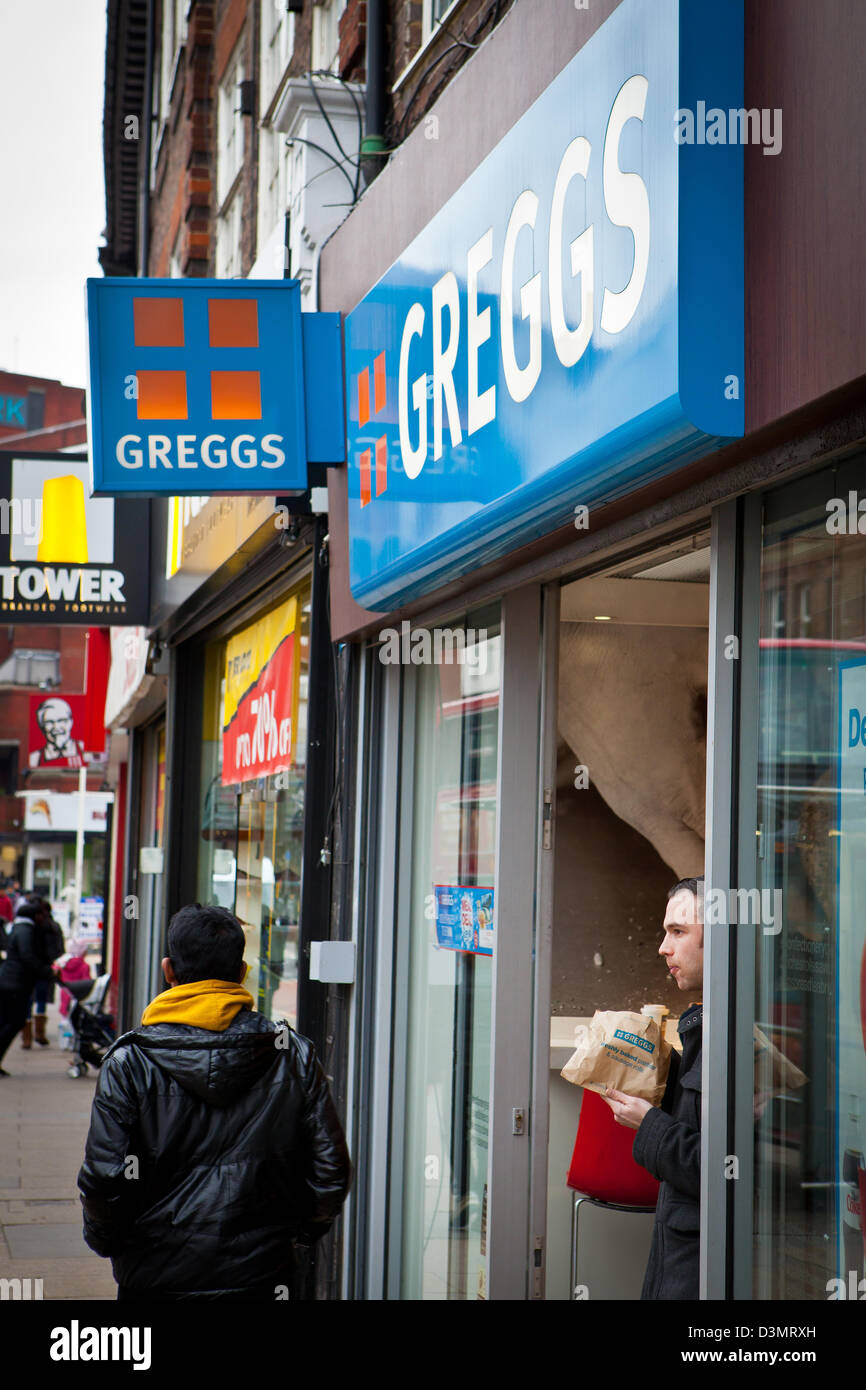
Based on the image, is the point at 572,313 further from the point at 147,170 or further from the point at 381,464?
the point at 147,170

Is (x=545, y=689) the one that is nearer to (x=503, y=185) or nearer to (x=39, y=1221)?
(x=503, y=185)

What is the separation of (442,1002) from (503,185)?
2.95m

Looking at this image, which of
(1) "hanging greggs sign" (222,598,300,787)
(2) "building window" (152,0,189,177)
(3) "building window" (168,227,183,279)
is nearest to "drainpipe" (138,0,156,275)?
(2) "building window" (152,0,189,177)

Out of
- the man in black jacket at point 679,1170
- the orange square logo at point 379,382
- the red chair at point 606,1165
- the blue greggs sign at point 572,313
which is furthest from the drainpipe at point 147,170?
the man in black jacket at point 679,1170

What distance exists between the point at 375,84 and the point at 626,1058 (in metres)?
4.36

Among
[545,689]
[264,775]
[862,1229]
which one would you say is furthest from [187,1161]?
[264,775]

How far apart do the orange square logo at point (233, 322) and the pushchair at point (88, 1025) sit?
438 inches

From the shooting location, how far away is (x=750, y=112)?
288 centimetres

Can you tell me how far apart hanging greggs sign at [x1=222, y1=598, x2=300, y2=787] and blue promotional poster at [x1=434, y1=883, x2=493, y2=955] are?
2.31 metres

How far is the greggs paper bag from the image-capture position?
4297mm

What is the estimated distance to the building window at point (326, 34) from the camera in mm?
7617

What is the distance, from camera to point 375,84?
21.5 feet

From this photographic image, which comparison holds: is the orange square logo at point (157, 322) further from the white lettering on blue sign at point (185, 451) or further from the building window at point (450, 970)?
the building window at point (450, 970)
